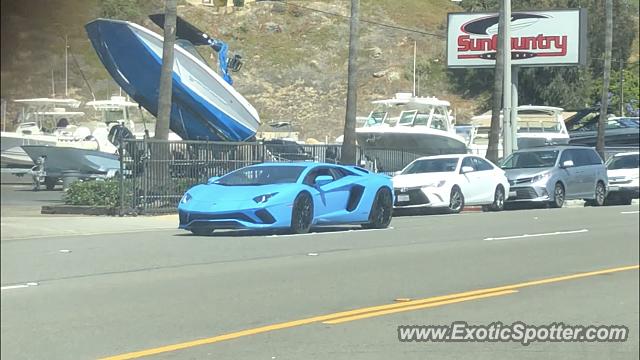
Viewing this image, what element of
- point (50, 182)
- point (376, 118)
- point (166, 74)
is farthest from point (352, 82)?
point (376, 118)

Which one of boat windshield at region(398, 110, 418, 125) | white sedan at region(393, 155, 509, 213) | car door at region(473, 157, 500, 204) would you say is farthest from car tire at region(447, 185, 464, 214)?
boat windshield at region(398, 110, 418, 125)

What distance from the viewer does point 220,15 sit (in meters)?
4.37

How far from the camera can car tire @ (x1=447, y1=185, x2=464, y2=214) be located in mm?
15242

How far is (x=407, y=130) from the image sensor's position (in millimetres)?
10383

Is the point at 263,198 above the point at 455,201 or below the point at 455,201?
above

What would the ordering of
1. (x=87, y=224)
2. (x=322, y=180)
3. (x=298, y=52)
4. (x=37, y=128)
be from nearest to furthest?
(x=37, y=128) → (x=298, y=52) → (x=322, y=180) → (x=87, y=224)

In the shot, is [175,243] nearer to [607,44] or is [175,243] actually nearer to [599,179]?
[607,44]

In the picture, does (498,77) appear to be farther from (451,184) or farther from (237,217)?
(451,184)

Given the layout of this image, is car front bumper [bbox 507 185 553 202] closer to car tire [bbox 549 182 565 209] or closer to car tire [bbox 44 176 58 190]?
car tire [bbox 549 182 565 209]

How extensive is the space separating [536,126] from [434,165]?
493cm

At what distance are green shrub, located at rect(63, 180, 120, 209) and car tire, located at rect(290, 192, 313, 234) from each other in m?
1.17

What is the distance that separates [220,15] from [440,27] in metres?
2.02

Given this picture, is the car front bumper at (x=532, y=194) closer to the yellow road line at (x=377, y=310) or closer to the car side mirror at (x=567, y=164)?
the car side mirror at (x=567, y=164)

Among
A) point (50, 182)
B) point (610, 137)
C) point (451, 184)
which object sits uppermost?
point (610, 137)
